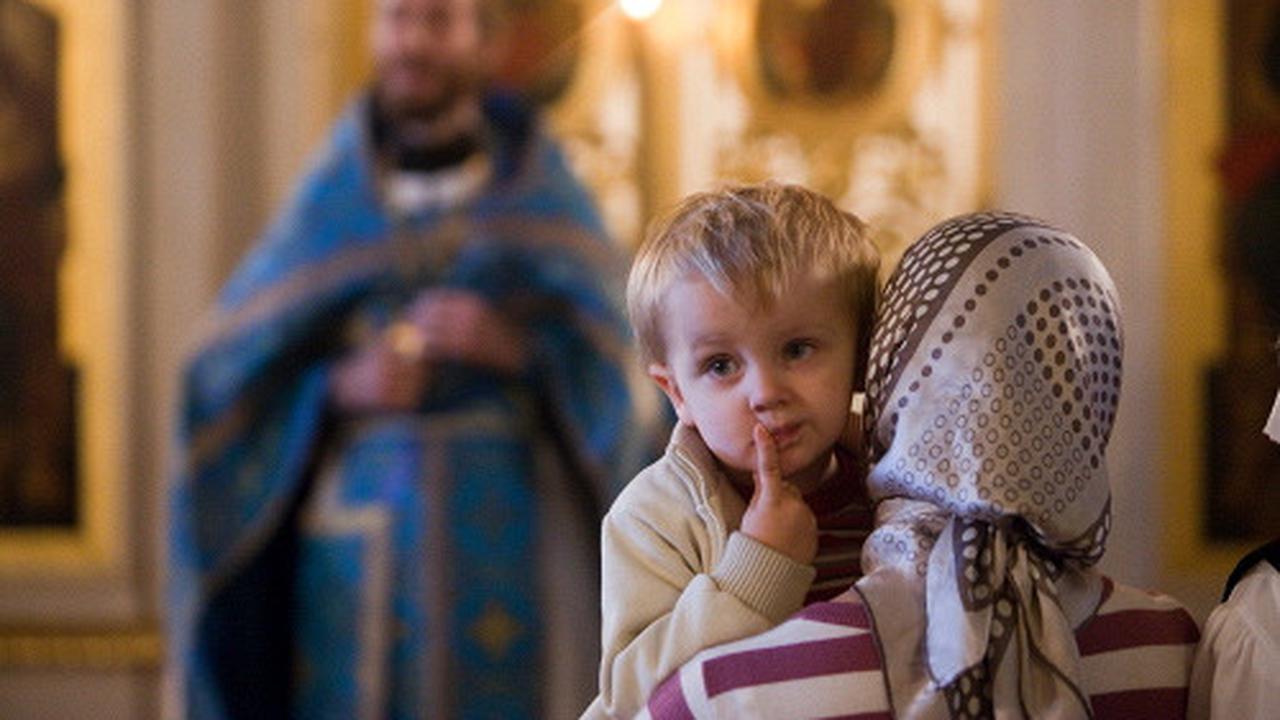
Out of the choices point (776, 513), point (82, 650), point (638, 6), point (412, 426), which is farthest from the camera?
point (638, 6)

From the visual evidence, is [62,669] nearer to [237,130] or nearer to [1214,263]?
[237,130]

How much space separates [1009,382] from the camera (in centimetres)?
139

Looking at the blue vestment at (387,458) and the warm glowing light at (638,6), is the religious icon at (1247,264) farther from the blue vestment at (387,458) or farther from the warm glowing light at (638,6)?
the blue vestment at (387,458)

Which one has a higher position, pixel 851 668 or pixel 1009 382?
pixel 1009 382

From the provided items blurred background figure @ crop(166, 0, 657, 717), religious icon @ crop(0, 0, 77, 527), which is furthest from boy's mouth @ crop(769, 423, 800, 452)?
religious icon @ crop(0, 0, 77, 527)

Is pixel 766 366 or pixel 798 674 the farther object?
pixel 766 366

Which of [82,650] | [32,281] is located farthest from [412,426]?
[32,281]

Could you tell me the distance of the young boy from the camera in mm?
1511

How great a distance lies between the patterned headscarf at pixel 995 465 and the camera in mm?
1388

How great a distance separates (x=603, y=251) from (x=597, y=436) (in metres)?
0.42

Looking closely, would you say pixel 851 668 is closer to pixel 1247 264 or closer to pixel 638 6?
pixel 1247 264

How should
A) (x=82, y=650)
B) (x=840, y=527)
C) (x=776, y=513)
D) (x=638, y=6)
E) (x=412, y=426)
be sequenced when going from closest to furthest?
1. (x=776, y=513)
2. (x=840, y=527)
3. (x=412, y=426)
4. (x=82, y=650)
5. (x=638, y=6)

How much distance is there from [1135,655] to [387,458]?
2.91 m

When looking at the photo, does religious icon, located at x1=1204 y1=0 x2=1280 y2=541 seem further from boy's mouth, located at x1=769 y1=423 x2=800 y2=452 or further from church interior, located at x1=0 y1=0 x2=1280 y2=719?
boy's mouth, located at x1=769 y1=423 x2=800 y2=452
